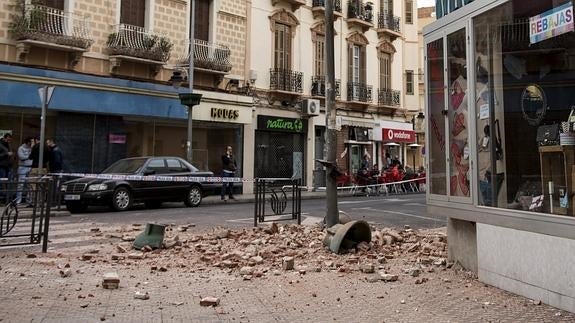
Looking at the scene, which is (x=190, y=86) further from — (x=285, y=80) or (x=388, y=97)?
(x=388, y=97)

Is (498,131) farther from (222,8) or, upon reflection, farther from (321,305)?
(222,8)

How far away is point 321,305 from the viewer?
569 centimetres

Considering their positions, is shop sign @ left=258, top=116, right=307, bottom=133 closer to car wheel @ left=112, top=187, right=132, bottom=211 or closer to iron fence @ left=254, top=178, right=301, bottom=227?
car wheel @ left=112, top=187, right=132, bottom=211

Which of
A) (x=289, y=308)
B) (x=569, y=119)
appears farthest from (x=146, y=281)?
(x=569, y=119)

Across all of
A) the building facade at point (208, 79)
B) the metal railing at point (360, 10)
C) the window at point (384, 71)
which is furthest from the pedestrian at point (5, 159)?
the window at point (384, 71)

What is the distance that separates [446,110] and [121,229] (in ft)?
22.2

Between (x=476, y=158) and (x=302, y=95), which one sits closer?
(x=476, y=158)

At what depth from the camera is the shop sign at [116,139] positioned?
66.5 ft

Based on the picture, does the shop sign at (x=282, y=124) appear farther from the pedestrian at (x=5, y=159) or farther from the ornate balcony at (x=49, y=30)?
the pedestrian at (x=5, y=159)

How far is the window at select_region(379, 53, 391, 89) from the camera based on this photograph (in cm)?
3372

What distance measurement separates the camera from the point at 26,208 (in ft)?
29.3

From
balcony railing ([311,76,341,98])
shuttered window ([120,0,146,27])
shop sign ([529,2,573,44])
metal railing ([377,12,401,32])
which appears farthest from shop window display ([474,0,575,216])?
metal railing ([377,12,401,32])

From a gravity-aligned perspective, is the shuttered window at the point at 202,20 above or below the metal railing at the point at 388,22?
below

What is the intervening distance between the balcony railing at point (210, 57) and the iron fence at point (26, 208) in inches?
555
